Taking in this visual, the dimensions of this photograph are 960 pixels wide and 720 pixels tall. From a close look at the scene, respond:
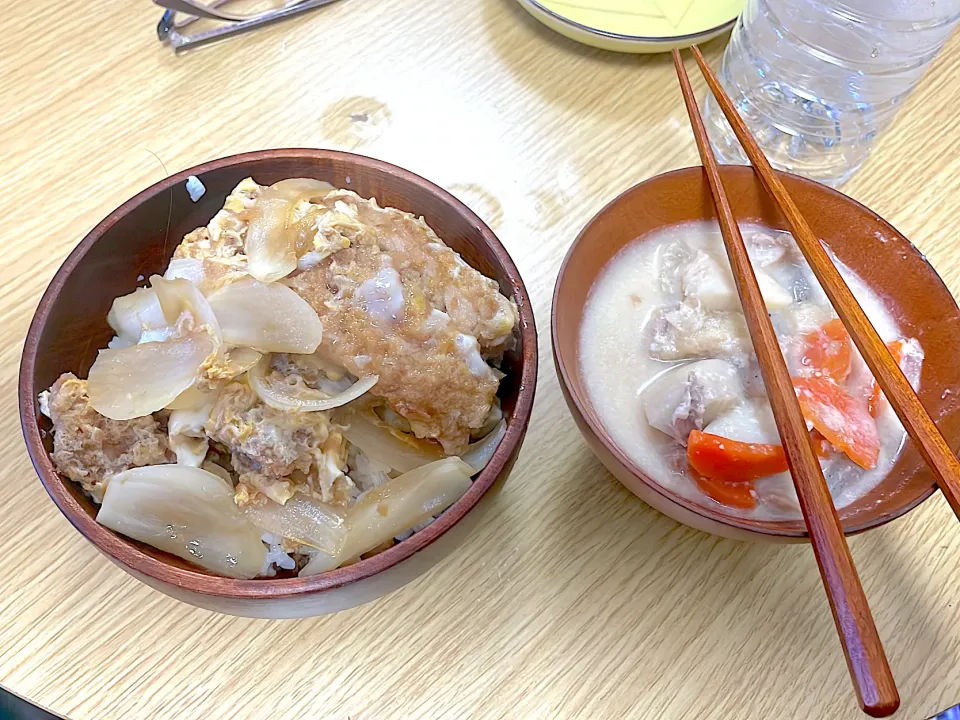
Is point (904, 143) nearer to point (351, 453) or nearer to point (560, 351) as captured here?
point (560, 351)

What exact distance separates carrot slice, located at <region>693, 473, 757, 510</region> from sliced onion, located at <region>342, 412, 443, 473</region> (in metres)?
0.29

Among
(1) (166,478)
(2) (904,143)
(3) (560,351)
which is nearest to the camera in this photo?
(1) (166,478)

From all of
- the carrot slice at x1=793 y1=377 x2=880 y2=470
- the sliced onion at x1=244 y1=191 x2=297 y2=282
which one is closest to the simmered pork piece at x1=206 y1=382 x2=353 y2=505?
the sliced onion at x1=244 y1=191 x2=297 y2=282

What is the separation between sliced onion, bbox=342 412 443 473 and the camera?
2.49 ft

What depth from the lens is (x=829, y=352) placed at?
87 centimetres

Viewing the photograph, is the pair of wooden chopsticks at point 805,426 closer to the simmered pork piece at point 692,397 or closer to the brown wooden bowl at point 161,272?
the simmered pork piece at point 692,397

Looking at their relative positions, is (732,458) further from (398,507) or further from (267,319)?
(267,319)

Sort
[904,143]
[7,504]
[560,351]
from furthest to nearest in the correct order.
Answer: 1. [904,143]
2. [7,504]
3. [560,351]

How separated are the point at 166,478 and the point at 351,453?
0.58 ft

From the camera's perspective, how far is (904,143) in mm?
1258

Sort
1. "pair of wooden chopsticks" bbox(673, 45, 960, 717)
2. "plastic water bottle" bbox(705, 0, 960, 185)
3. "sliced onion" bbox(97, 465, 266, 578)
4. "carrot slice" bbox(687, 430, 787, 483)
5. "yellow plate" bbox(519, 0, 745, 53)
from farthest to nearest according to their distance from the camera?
"yellow plate" bbox(519, 0, 745, 53), "plastic water bottle" bbox(705, 0, 960, 185), "carrot slice" bbox(687, 430, 787, 483), "sliced onion" bbox(97, 465, 266, 578), "pair of wooden chopsticks" bbox(673, 45, 960, 717)

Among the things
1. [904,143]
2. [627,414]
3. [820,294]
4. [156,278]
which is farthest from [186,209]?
[904,143]

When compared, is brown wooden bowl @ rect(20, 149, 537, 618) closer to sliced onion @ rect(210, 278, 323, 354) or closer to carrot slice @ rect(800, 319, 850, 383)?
sliced onion @ rect(210, 278, 323, 354)

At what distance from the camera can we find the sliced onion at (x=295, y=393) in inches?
27.6
